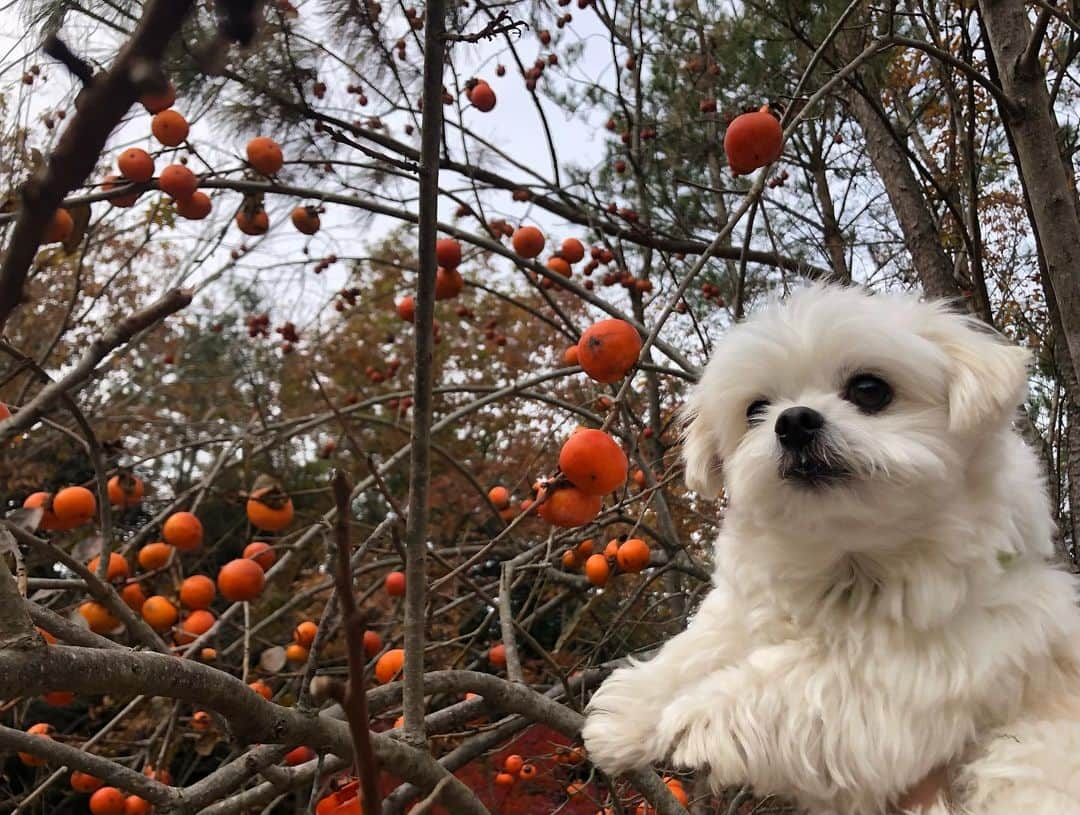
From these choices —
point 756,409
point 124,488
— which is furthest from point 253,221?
point 756,409

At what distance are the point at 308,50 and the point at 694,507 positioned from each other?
307 centimetres

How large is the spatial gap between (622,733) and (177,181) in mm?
1721

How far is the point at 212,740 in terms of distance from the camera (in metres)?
2.91

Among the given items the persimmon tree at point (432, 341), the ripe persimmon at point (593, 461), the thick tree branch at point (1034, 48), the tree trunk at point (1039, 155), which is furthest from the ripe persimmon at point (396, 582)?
the thick tree branch at point (1034, 48)

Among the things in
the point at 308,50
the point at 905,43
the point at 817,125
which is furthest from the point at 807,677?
the point at 817,125

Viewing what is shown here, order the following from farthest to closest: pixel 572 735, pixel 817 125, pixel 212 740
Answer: pixel 817 125, pixel 212 740, pixel 572 735

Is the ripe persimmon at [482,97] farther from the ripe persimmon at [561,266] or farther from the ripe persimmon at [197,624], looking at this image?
the ripe persimmon at [197,624]

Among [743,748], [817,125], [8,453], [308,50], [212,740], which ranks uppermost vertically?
[8,453]

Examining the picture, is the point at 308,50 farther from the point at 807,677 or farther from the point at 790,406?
the point at 807,677

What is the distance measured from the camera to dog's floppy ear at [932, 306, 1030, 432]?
1.38m

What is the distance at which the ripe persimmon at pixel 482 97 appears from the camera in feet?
9.00

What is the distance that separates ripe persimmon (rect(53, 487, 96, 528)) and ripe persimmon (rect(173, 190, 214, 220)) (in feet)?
2.59

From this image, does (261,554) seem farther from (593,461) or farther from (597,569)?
(593,461)

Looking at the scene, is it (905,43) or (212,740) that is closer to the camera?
(905,43)
